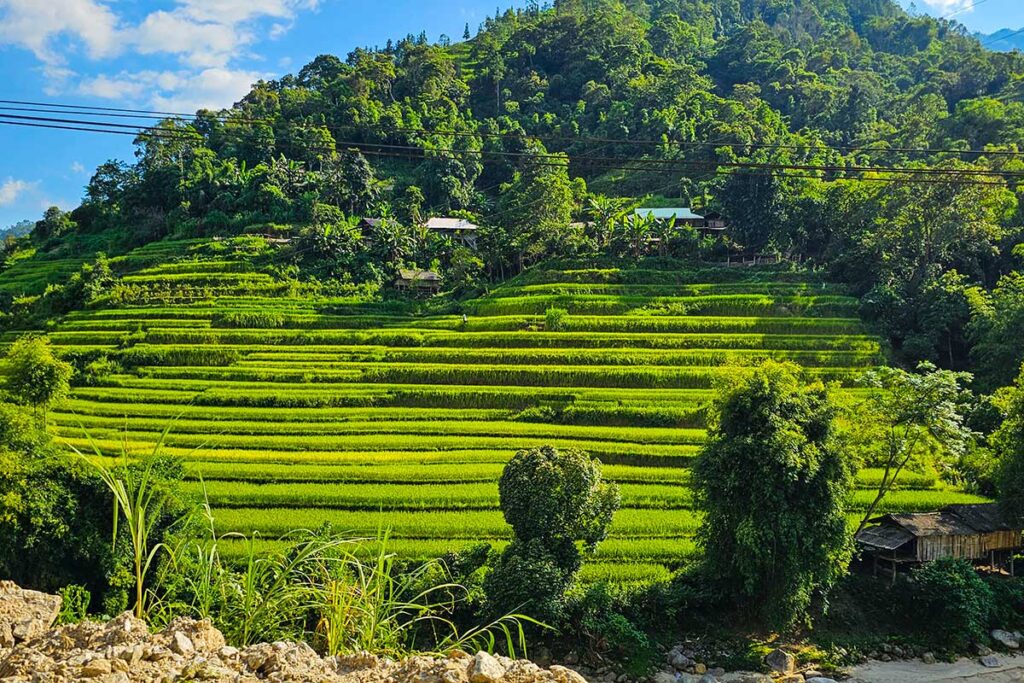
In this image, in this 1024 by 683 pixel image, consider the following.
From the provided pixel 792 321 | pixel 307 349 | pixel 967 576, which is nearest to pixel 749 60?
pixel 792 321

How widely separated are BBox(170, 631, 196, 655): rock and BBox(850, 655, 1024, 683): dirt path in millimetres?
13618

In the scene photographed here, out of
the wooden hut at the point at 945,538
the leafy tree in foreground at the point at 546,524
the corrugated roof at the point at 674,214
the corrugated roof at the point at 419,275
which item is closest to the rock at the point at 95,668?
the leafy tree in foreground at the point at 546,524

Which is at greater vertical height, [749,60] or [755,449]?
[749,60]

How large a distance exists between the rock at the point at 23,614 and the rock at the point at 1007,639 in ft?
59.3

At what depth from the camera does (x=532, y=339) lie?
3116cm

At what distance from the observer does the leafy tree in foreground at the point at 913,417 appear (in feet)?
54.7

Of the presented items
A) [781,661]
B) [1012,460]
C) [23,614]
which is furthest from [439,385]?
[23,614]

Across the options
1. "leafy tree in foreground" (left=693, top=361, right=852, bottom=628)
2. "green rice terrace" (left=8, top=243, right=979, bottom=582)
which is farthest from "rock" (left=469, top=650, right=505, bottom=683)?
"green rice terrace" (left=8, top=243, right=979, bottom=582)

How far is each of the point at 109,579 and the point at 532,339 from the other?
2045 cm

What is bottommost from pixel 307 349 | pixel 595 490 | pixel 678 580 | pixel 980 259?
pixel 678 580

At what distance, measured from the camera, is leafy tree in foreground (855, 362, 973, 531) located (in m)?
16.7

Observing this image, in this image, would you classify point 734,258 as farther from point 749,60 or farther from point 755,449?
point 749,60

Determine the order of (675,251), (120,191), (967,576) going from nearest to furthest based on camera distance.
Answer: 1. (967,576)
2. (675,251)
3. (120,191)

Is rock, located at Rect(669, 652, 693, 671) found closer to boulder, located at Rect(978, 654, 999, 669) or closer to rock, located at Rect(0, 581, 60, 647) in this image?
boulder, located at Rect(978, 654, 999, 669)
